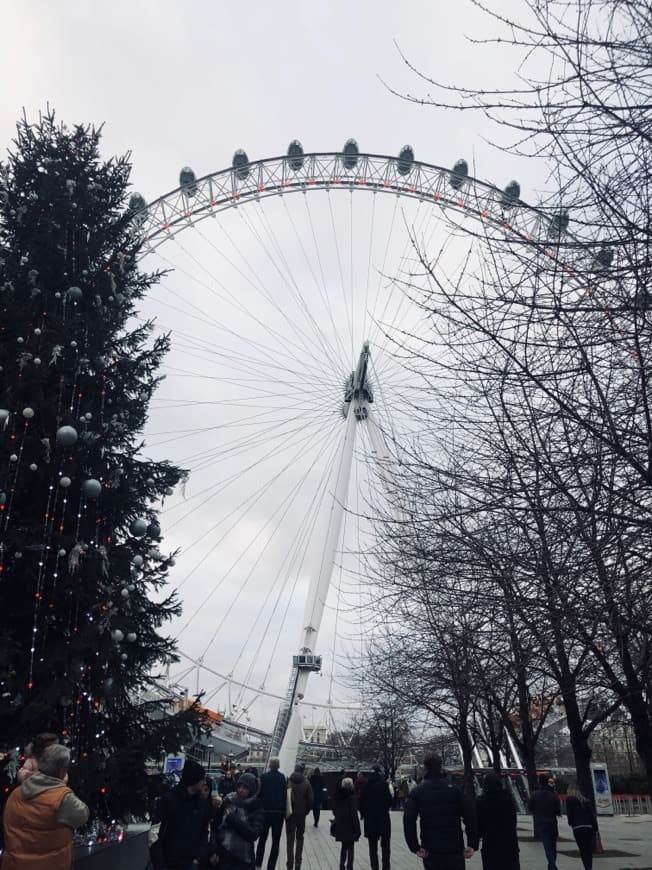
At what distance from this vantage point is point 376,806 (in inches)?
386

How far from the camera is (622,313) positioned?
18.0ft

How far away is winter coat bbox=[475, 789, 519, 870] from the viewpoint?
23.1 ft

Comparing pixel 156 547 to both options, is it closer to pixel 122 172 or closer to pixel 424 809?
pixel 424 809

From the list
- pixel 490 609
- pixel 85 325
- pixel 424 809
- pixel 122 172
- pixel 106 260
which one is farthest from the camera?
pixel 122 172

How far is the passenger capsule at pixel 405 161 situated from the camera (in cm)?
2669

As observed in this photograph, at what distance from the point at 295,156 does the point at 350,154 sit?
2034mm

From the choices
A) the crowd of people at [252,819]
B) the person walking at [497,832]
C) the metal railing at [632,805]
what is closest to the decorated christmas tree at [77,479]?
the crowd of people at [252,819]

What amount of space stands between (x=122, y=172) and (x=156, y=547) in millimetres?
5617

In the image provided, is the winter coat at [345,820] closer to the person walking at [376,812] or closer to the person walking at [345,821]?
the person walking at [345,821]

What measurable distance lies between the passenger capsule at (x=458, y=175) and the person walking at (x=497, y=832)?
22485 mm

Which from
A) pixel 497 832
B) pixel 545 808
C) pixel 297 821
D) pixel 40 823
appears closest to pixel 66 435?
pixel 40 823

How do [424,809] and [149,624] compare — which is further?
[149,624]

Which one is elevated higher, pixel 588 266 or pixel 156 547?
pixel 588 266

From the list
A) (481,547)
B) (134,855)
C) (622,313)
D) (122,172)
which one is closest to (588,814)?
(481,547)
